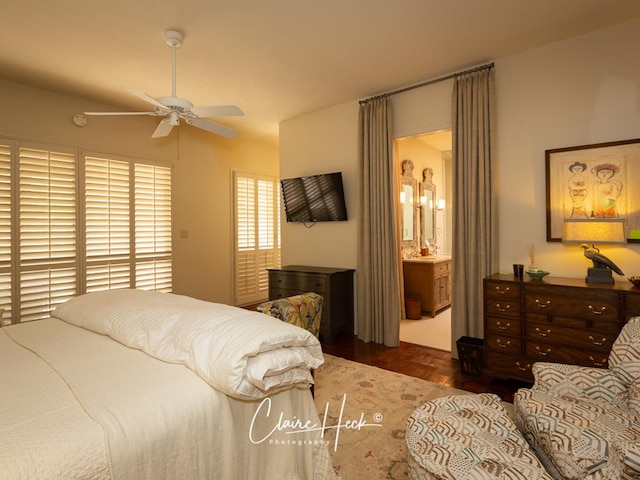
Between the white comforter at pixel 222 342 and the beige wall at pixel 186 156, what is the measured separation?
9.97 ft

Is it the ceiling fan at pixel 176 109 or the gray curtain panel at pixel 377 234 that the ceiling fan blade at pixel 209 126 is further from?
the gray curtain panel at pixel 377 234

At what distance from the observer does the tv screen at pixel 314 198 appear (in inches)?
171

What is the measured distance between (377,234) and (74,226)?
3.42 meters

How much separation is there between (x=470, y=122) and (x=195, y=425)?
3.35m

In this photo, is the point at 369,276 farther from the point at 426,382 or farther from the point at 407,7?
the point at 407,7

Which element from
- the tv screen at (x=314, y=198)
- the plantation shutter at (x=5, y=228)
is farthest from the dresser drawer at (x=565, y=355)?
the plantation shutter at (x=5, y=228)

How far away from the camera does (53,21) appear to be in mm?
2596

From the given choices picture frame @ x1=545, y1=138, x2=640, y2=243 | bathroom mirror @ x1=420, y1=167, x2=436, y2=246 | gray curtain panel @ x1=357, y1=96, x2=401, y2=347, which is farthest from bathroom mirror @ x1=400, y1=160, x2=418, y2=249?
picture frame @ x1=545, y1=138, x2=640, y2=243

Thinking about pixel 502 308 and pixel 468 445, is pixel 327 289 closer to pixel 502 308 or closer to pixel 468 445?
pixel 502 308

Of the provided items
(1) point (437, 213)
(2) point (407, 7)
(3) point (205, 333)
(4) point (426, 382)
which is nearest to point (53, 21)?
(2) point (407, 7)

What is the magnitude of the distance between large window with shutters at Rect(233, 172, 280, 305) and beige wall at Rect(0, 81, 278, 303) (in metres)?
0.15

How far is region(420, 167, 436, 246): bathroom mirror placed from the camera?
6.15m

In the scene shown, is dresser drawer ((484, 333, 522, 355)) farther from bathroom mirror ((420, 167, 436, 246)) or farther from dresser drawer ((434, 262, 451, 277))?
bathroom mirror ((420, 167, 436, 246))

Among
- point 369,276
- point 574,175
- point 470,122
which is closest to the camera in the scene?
point 574,175
